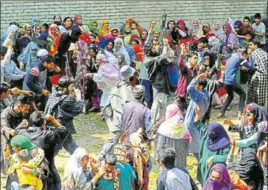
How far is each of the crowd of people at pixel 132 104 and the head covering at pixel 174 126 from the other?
0.01 meters

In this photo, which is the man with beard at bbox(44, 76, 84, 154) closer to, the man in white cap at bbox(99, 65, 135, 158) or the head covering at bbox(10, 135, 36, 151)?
the man in white cap at bbox(99, 65, 135, 158)

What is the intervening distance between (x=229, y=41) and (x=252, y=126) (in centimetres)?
597

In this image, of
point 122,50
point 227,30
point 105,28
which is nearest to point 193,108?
point 122,50

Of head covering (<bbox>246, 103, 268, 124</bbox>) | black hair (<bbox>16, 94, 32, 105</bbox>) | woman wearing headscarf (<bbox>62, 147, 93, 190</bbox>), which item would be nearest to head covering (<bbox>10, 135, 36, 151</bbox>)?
woman wearing headscarf (<bbox>62, 147, 93, 190</bbox>)

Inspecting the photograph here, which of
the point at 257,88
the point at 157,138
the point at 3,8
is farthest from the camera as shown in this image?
the point at 3,8

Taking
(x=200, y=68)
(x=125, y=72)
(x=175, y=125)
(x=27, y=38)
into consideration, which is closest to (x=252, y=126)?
(x=175, y=125)

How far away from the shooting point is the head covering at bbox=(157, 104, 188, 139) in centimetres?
1030

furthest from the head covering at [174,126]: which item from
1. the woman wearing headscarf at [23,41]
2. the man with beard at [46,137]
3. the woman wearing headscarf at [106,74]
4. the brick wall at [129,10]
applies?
the brick wall at [129,10]

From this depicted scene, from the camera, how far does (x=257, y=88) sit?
543 inches

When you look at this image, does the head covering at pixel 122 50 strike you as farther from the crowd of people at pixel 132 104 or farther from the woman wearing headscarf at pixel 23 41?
the woman wearing headscarf at pixel 23 41

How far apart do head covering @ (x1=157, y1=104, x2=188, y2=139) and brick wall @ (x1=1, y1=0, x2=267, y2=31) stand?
7.59 m

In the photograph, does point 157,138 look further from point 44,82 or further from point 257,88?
point 257,88

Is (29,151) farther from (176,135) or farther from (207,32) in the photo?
(207,32)

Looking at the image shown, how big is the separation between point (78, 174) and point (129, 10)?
10473 millimetres
